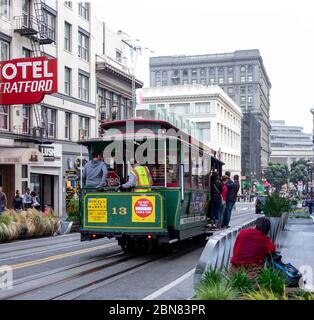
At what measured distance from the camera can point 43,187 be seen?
36188 mm

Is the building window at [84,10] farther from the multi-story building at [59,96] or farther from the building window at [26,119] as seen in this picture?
the building window at [26,119]

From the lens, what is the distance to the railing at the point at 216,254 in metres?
7.38

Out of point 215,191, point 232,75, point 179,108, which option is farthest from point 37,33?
point 232,75

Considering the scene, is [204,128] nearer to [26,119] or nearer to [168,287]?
[26,119]

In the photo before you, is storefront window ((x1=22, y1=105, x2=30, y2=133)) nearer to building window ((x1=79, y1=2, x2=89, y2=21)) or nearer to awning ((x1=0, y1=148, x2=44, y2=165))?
awning ((x1=0, y1=148, x2=44, y2=165))

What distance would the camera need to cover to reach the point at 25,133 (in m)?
31.9

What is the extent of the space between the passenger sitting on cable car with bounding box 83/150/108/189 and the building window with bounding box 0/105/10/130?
18.5 meters

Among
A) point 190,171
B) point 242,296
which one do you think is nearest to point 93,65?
point 190,171

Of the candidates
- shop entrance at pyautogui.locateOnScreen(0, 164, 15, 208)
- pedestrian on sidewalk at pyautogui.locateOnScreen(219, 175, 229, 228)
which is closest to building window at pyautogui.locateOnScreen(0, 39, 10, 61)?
shop entrance at pyautogui.locateOnScreen(0, 164, 15, 208)

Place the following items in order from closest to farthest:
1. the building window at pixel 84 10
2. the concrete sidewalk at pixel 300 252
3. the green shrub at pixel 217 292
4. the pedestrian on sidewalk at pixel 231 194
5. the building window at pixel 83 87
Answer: the green shrub at pixel 217 292
the concrete sidewalk at pixel 300 252
the pedestrian on sidewalk at pixel 231 194
the building window at pixel 83 87
the building window at pixel 84 10

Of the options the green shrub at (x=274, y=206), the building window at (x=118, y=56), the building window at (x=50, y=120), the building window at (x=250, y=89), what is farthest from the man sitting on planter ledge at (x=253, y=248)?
the building window at (x=250, y=89)

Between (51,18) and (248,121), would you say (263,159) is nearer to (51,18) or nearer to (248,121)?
(248,121)

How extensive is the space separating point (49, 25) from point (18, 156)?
1054 cm

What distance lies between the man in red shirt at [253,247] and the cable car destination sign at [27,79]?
2078cm
